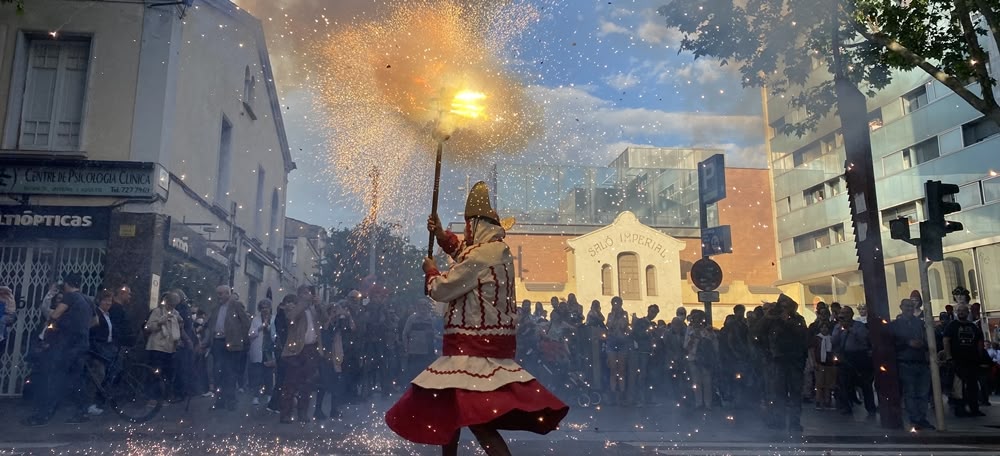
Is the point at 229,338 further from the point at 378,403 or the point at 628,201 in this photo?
the point at 628,201

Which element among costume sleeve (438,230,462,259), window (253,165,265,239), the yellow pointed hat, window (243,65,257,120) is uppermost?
window (243,65,257,120)

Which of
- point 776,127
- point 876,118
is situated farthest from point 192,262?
point 876,118

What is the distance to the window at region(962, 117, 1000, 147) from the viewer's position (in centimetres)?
2319

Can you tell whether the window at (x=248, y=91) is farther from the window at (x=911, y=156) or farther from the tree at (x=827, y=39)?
the window at (x=911, y=156)

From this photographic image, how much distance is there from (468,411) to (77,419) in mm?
7158

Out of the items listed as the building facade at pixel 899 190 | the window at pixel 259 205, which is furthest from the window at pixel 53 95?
the building facade at pixel 899 190

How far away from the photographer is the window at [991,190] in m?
22.4

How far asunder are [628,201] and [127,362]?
28.4 meters

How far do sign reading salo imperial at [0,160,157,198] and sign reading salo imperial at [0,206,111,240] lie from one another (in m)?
0.30

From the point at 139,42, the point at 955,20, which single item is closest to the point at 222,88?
the point at 139,42

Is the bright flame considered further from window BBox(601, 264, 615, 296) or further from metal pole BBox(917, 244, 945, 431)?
window BBox(601, 264, 615, 296)

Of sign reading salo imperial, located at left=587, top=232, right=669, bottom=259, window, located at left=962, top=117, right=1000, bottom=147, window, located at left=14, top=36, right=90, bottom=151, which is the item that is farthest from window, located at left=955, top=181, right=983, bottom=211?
window, located at left=14, top=36, right=90, bottom=151

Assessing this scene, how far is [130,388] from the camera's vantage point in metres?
9.95

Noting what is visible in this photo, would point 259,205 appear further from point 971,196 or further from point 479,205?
point 971,196
